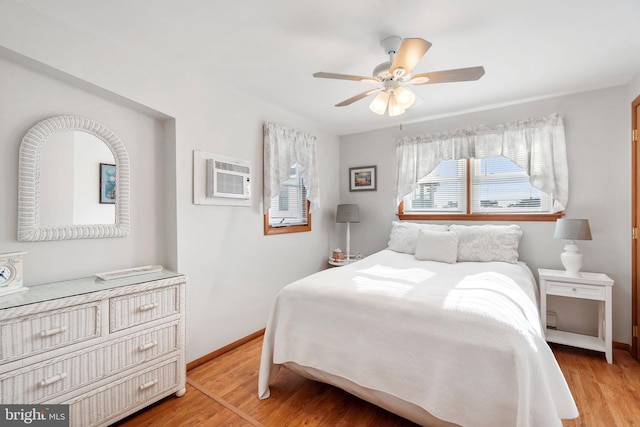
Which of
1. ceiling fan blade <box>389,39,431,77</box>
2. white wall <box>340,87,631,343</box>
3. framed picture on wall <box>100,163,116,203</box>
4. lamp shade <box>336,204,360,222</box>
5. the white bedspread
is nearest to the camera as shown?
the white bedspread

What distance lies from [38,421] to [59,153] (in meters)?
1.48

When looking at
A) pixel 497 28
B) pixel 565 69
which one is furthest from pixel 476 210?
pixel 497 28

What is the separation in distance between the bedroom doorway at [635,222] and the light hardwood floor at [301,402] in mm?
285

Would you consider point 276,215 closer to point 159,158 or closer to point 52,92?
point 159,158

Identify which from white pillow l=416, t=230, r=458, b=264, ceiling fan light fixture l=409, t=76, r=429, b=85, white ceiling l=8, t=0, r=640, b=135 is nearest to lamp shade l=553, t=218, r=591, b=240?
white pillow l=416, t=230, r=458, b=264

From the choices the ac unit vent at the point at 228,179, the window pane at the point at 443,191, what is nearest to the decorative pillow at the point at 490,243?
the window pane at the point at 443,191

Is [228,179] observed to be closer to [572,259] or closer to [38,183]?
[38,183]

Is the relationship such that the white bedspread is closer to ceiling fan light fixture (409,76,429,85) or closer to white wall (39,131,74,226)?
ceiling fan light fixture (409,76,429,85)

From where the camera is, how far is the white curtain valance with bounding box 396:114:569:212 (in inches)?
113

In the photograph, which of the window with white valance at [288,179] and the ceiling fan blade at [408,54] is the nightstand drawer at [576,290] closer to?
the ceiling fan blade at [408,54]

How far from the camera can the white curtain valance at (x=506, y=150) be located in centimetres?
286

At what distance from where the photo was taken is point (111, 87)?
1939mm

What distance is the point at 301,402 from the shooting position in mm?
1940

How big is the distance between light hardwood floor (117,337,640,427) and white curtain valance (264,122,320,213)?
5.26 ft
